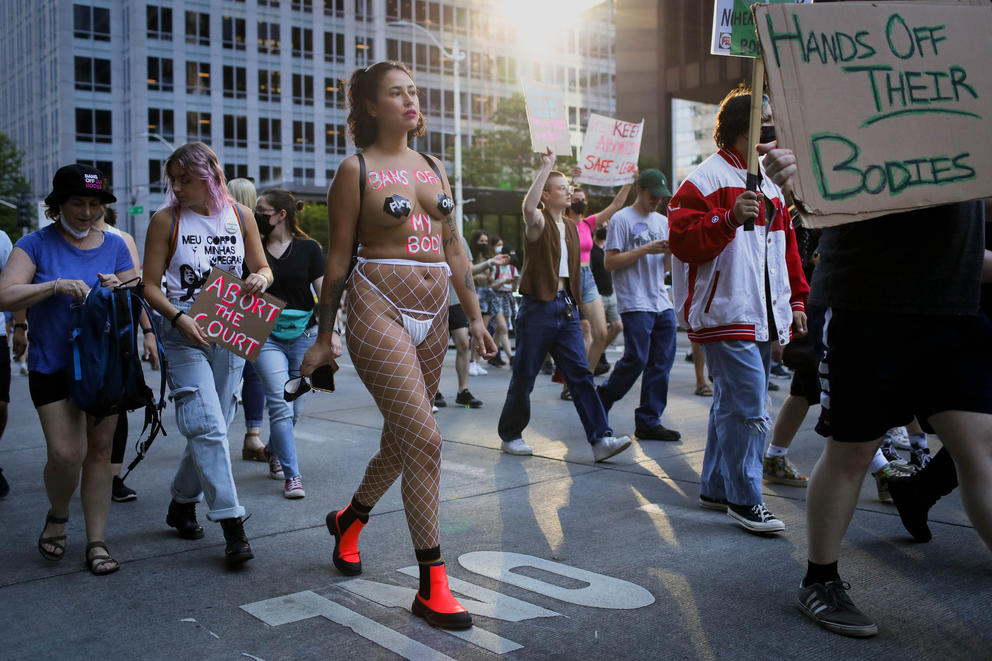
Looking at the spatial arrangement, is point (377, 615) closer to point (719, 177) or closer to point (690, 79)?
point (719, 177)

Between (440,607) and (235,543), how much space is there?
3.94ft

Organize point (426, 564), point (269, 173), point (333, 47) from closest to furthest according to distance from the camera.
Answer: point (426, 564)
point (269, 173)
point (333, 47)

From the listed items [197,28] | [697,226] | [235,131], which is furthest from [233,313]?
[197,28]

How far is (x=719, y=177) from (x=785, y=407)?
1.60 meters

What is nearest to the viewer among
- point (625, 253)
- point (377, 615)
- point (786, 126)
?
point (786, 126)

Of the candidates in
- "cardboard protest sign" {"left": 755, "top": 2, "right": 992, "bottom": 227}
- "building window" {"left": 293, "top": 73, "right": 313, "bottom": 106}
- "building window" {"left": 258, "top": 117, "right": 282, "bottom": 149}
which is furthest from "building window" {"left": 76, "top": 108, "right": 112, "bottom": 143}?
"cardboard protest sign" {"left": 755, "top": 2, "right": 992, "bottom": 227}

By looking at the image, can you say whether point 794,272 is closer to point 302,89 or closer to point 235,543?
point 235,543

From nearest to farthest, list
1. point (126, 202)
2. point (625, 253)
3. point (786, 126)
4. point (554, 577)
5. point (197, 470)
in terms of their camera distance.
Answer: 1. point (786, 126)
2. point (554, 577)
3. point (197, 470)
4. point (625, 253)
5. point (126, 202)

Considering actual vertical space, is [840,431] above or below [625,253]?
below

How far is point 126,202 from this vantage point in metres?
63.2

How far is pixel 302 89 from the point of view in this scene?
2680 inches

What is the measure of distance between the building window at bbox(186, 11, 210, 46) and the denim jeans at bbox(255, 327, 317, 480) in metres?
64.9

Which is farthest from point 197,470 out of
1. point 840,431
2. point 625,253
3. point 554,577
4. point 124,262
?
point 625,253

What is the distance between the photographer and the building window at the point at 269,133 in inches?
2608
